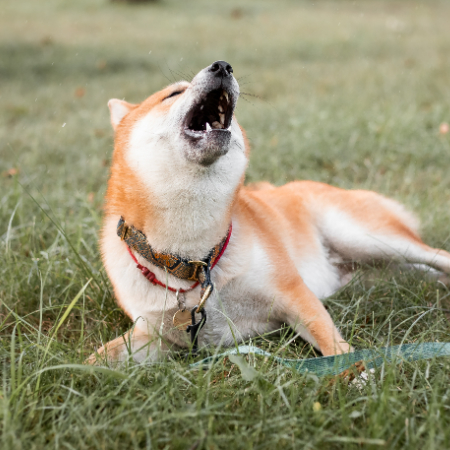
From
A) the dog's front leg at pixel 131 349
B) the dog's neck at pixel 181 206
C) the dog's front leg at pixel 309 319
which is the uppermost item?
the dog's neck at pixel 181 206

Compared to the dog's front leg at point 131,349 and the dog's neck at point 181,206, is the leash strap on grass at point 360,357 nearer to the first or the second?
the dog's front leg at point 131,349

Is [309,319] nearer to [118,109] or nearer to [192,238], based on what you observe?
[192,238]

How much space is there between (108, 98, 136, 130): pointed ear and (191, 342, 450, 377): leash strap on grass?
1.39m

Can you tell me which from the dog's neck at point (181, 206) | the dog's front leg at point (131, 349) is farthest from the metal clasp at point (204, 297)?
the dog's front leg at point (131, 349)

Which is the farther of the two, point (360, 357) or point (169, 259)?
point (169, 259)

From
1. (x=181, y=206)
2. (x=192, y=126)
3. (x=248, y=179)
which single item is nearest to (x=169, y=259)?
(x=181, y=206)

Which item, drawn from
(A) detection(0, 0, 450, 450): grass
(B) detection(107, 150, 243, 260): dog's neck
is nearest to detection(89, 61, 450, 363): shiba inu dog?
(B) detection(107, 150, 243, 260): dog's neck

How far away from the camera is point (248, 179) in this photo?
4.60m

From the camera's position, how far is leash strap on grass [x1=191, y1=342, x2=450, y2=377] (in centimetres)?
180

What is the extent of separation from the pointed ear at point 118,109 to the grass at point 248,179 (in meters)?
0.62

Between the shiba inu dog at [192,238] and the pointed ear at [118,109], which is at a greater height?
the pointed ear at [118,109]

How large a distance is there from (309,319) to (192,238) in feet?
2.17

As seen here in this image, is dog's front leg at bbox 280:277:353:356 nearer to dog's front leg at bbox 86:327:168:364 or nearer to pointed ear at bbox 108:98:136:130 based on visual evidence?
dog's front leg at bbox 86:327:168:364

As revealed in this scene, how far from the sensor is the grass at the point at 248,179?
152 cm
